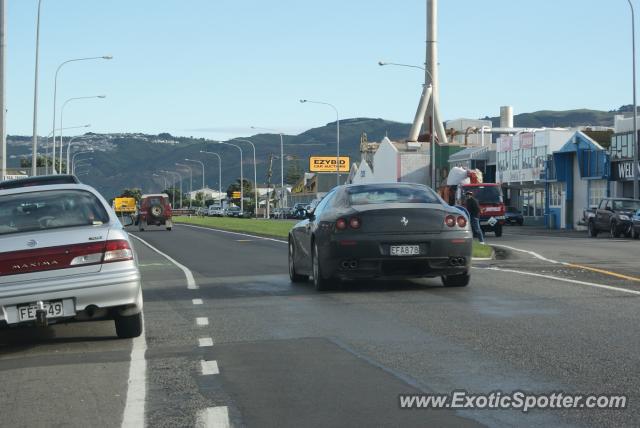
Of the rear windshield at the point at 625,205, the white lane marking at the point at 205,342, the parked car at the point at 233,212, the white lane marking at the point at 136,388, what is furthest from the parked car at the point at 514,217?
the white lane marking at the point at 136,388

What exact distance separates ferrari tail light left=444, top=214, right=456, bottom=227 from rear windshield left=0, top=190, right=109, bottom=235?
5.15 m

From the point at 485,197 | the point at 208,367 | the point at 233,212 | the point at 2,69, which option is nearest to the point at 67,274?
the point at 208,367

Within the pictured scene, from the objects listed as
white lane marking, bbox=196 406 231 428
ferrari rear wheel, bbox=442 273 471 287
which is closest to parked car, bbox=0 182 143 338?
white lane marking, bbox=196 406 231 428

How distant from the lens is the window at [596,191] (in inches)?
2352

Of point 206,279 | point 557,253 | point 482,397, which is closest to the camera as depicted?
point 482,397

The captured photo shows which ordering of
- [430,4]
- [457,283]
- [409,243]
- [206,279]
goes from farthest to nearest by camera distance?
1. [430,4]
2. [206,279]
3. [457,283]
4. [409,243]

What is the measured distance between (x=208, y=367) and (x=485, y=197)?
123ft

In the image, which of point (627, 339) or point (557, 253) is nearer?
point (627, 339)

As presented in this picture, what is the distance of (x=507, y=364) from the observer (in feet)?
25.3

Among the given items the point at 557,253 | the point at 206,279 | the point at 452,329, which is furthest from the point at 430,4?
the point at 452,329

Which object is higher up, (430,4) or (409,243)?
(430,4)

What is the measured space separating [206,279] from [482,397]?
1080 centimetres

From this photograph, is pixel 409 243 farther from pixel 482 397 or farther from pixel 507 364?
pixel 482 397

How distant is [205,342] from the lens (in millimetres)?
9281
